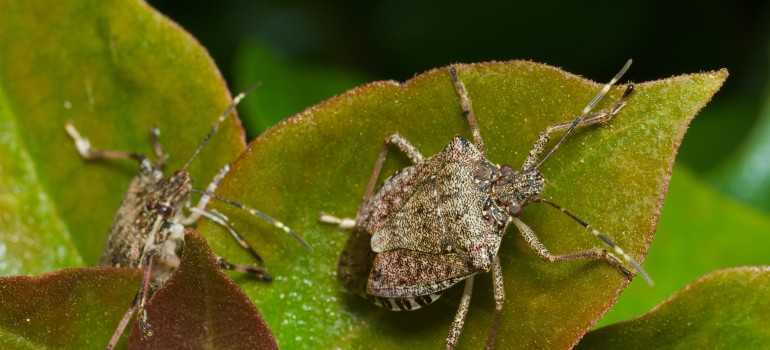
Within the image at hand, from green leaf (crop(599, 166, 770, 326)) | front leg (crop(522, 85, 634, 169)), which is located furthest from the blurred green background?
front leg (crop(522, 85, 634, 169))

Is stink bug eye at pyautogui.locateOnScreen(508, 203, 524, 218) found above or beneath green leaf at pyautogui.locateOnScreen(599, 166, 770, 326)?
above

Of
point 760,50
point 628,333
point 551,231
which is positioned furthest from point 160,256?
point 760,50

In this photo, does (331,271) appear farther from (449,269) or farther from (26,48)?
(26,48)

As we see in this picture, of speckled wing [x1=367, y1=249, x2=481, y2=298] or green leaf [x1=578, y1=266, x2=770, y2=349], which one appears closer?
green leaf [x1=578, y1=266, x2=770, y2=349]

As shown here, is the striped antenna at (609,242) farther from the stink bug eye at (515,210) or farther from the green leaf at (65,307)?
the green leaf at (65,307)

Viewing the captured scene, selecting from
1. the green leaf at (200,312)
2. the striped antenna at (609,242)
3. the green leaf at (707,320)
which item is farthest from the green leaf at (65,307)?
the green leaf at (707,320)

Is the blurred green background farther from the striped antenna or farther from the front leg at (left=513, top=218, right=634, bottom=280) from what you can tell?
the striped antenna

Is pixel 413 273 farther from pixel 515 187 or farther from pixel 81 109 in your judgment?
pixel 81 109

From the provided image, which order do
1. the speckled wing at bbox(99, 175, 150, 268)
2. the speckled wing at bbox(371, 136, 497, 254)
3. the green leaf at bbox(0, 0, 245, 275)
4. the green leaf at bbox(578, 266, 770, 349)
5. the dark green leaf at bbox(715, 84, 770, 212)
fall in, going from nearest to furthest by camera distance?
the green leaf at bbox(578, 266, 770, 349)
the green leaf at bbox(0, 0, 245, 275)
the speckled wing at bbox(371, 136, 497, 254)
the speckled wing at bbox(99, 175, 150, 268)
the dark green leaf at bbox(715, 84, 770, 212)
